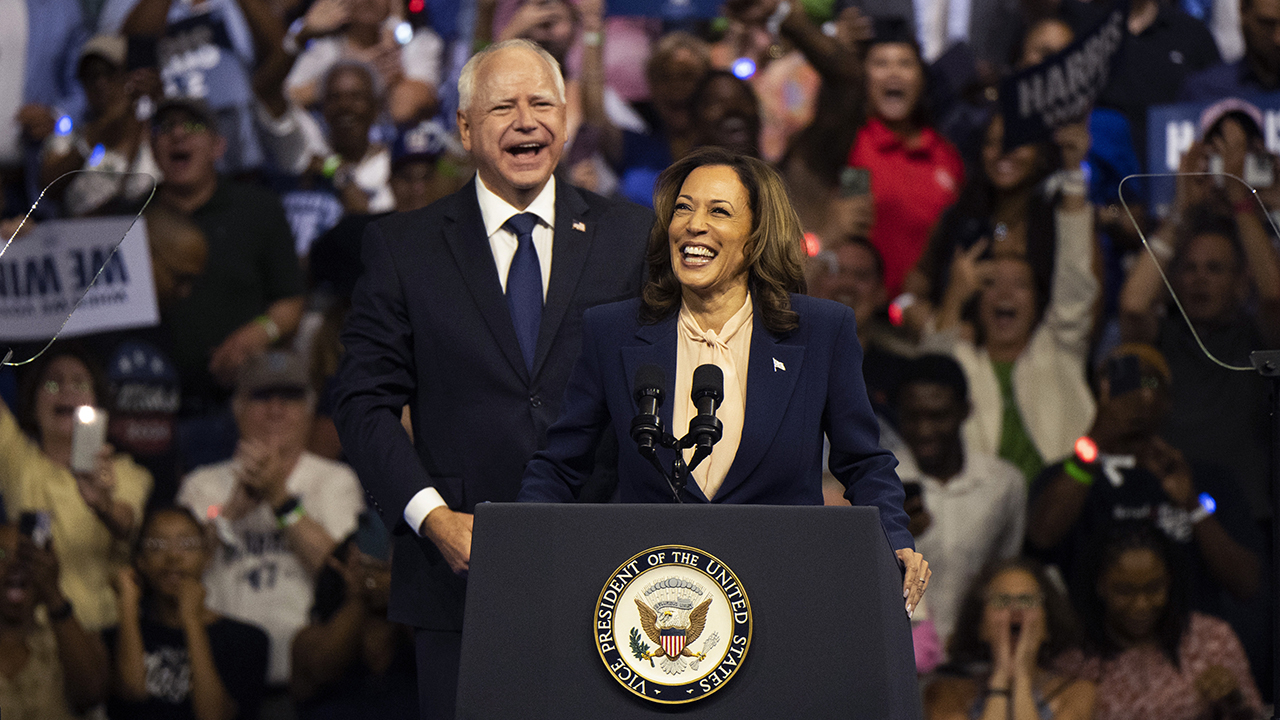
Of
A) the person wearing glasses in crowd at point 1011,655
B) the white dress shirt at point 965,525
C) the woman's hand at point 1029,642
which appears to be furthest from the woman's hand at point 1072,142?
the woman's hand at point 1029,642

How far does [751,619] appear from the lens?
59.6 inches

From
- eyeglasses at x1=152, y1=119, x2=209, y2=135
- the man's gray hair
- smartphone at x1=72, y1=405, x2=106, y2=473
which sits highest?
eyeglasses at x1=152, y1=119, x2=209, y2=135

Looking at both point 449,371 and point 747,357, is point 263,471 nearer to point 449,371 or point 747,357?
point 449,371

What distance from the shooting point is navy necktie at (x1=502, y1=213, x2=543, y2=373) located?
2219mm

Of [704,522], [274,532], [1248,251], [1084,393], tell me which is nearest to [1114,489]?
[1084,393]

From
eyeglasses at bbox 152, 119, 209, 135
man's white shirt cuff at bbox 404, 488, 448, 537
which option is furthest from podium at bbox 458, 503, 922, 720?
eyeglasses at bbox 152, 119, 209, 135

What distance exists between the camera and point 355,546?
14.6ft

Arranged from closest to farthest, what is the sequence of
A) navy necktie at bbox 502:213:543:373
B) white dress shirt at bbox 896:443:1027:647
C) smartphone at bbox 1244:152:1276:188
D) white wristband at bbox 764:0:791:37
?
navy necktie at bbox 502:213:543:373
smartphone at bbox 1244:152:1276:188
white dress shirt at bbox 896:443:1027:647
white wristband at bbox 764:0:791:37

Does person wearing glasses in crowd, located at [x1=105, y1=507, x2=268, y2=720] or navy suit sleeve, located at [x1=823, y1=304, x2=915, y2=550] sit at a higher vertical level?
navy suit sleeve, located at [x1=823, y1=304, x2=915, y2=550]

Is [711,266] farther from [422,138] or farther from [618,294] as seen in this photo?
[422,138]

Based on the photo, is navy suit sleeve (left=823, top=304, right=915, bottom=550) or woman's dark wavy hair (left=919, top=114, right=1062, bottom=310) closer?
navy suit sleeve (left=823, top=304, right=915, bottom=550)

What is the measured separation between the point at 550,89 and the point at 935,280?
8.23 feet

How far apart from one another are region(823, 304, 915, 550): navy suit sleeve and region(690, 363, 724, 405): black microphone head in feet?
0.95

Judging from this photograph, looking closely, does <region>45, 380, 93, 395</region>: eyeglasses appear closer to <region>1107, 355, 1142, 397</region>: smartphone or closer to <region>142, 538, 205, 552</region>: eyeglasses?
<region>142, 538, 205, 552</region>: eyeglasses
